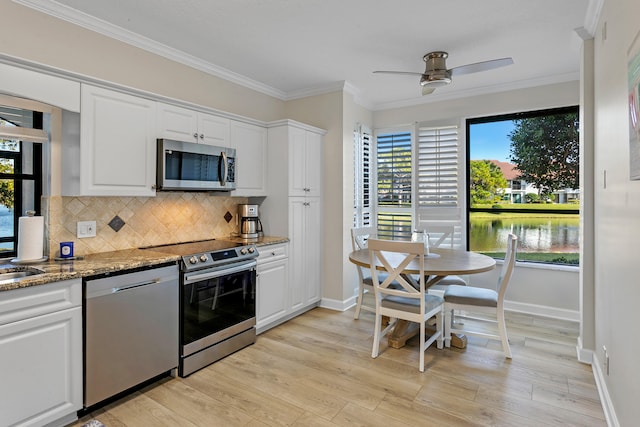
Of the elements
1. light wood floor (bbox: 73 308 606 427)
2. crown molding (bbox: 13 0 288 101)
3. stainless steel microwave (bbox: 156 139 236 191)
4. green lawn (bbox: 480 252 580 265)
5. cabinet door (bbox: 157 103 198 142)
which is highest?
crown molding (bbox: 13 0 288 101)

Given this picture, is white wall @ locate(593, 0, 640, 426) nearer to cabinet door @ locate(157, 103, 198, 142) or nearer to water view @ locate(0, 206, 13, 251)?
cabinet door @ locate(157, 103, 198, 142)

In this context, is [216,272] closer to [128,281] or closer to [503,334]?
[128,281]

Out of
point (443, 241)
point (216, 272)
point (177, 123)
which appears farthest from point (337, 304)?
point (177, 123)

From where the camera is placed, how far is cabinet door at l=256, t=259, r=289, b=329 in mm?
3443

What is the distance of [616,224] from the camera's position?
196 centimetres

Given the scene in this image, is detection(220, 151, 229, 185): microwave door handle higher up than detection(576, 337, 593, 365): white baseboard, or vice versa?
detection(220, 151, 229, 185): microwave door handle

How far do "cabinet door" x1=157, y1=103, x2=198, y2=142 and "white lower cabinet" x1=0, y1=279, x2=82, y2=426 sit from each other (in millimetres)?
1385

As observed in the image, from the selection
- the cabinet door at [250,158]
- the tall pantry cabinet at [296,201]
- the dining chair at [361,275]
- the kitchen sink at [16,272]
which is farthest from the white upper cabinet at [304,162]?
the kitchen sink at [16,272]

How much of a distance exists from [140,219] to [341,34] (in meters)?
2.36

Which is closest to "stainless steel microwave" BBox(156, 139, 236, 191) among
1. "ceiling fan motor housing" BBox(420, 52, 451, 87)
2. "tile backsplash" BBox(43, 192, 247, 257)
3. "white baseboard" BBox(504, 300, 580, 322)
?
"tile backsplash" BBox(43, 192, 247, 257)

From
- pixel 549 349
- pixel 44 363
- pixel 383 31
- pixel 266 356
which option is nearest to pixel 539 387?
pixel 549 349

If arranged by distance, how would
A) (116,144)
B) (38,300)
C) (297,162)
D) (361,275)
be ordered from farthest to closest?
(297,162) → (361,275) → (116,144) → (38,300)

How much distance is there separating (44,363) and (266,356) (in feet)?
5.20

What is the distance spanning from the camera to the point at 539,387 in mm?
2506
